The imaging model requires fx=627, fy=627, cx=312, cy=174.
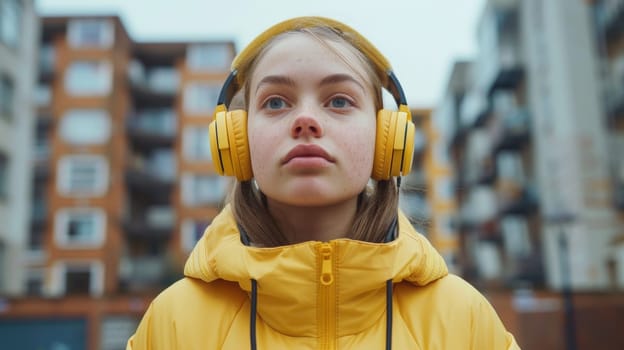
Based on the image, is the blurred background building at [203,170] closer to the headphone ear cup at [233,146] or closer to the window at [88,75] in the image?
the window at [88,75]

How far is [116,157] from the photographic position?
3884cm

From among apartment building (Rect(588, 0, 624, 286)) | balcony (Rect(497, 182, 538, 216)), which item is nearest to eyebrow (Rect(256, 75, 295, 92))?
apartment building (Rect(588, 0, 624, 286))

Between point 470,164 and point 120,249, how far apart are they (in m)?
22.6

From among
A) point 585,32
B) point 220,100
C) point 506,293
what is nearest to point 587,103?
point 585,32

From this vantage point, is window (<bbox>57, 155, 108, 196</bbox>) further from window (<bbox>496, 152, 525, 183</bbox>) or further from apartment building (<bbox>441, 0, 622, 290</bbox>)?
window (<bbox>496, 152, 525, 183</bbox>)

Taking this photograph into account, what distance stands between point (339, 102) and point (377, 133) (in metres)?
0.15

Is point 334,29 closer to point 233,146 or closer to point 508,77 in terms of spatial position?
point 233,146

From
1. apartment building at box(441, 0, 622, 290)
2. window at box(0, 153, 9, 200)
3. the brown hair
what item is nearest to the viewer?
the brown hair

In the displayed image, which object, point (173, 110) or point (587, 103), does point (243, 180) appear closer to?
point (587, 103)

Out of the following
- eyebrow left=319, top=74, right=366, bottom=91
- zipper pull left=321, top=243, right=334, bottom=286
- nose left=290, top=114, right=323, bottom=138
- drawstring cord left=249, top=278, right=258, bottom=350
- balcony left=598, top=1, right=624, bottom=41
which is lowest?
drawstring cord left=249, top=278, right=258, bottom=350

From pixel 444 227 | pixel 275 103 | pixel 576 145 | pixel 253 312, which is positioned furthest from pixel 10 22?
pixel 444 227

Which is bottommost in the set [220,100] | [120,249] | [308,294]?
[120,249]

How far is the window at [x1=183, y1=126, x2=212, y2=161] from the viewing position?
4216 centimetres

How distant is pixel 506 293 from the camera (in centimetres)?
1598
